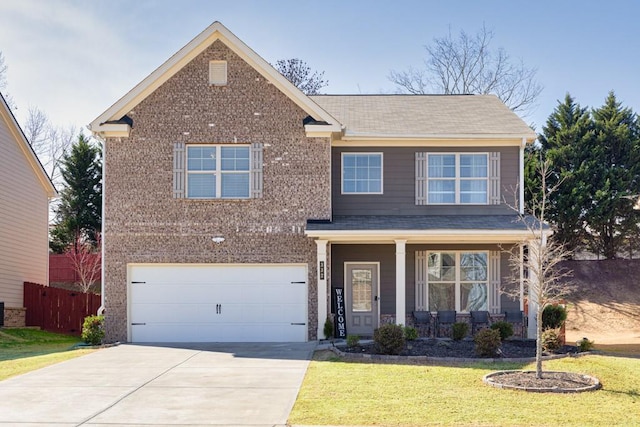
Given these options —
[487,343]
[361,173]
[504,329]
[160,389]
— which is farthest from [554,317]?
[160,389]

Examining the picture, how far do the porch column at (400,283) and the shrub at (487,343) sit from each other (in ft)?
11.4

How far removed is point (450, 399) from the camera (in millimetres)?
11062

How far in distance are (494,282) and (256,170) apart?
730 centimetres

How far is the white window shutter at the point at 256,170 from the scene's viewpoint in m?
19.3

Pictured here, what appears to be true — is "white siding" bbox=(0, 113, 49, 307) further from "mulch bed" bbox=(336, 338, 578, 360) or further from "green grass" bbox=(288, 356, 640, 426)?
"green grass" bbox=(288, 356, 640, 426)

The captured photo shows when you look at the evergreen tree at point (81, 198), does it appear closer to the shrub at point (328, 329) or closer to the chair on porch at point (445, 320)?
the shrub at point (328, 329)

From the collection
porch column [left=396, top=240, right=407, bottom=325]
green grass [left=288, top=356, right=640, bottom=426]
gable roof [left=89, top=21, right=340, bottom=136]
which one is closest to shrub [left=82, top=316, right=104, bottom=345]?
gable roof [left=89, top=21, right=340, bottom=136]

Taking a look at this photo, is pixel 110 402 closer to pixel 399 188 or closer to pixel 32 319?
pixel 399 188

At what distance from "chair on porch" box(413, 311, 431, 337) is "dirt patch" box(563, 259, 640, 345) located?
21.1 ft

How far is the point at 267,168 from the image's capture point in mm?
19312

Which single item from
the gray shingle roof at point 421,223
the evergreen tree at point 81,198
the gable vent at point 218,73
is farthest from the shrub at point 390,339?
the evergreen tree at point 81,198

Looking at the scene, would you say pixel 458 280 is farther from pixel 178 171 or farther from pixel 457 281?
pixel 178 171

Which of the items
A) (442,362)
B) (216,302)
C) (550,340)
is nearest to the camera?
(442,362)

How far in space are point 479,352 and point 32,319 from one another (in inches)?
688
